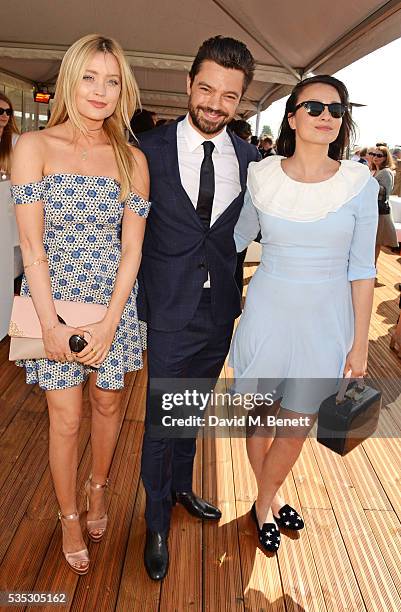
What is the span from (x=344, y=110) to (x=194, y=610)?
71.0 inches

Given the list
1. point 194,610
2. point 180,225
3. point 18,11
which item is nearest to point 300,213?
point 180,225

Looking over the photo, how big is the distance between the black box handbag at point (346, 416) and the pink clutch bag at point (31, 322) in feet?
2.89

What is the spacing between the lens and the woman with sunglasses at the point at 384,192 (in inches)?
236

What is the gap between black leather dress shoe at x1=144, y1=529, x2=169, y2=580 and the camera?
A: 6.95ft

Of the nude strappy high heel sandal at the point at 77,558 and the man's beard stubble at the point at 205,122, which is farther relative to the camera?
the nude strappy high heel sandal at the point at 77,558

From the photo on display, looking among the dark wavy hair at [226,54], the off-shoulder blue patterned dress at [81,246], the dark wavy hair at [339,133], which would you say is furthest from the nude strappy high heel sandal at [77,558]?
the dark wavy hair at [226,54]

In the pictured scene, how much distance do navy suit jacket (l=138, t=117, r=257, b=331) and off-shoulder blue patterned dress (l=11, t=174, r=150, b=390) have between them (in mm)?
120

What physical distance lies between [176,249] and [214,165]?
345 millimetres

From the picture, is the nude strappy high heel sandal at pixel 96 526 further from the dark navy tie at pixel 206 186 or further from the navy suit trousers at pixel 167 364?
the dark navy tie at pixel 206 186

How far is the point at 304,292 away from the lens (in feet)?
6.46

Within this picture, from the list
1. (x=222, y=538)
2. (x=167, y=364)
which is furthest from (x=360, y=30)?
(x=222, y=538)

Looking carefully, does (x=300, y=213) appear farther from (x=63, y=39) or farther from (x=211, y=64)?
(x=63, y=39)

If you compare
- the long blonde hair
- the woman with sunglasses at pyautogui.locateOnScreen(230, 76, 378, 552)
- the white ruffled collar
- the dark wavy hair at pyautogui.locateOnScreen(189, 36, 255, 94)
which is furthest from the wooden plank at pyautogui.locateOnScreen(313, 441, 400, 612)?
the dark wavy hair at pyautogui.locateOnScreen(189, 36, 255, 94)

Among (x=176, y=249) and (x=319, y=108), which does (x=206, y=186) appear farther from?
(x=319, y=108)
